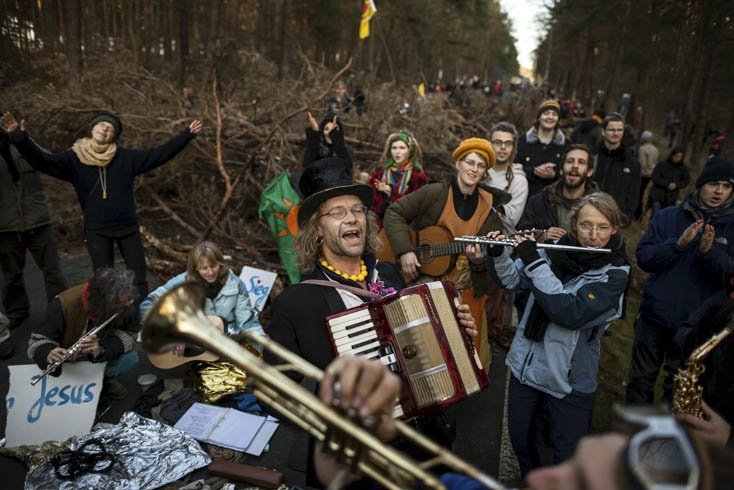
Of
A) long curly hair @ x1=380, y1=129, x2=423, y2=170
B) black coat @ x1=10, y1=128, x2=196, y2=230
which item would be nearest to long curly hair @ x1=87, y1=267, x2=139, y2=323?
black coat @ x1=10, y1=128, x2=196, y2=230

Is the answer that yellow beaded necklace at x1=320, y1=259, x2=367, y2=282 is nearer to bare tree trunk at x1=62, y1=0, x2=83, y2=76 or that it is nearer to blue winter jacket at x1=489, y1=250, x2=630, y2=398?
blue winter jacket at x1=489, y1=250, x2=630, y2=398

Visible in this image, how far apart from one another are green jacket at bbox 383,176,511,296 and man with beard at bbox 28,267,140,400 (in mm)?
2135

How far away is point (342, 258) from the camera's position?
2.33 metres

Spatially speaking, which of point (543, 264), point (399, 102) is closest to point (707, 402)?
point (543, 264)

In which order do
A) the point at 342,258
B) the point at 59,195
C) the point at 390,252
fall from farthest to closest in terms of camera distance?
1. the point at 59,195
2. the point at 390,252
3. the point at 342,258

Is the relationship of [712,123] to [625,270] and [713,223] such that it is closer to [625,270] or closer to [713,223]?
[713,223]

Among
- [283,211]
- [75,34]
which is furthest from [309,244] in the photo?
[75,34]

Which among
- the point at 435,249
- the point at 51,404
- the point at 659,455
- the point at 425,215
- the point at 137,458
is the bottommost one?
the point at 137,458

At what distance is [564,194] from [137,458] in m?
3.90

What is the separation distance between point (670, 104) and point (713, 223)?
24929mm

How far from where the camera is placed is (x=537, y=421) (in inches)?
111

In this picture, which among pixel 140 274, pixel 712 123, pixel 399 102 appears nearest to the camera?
pixel 140 274

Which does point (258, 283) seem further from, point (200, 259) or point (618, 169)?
point (618, 169)

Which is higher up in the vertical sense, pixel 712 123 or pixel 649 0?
pixel 649 0
